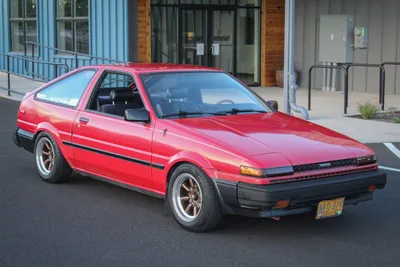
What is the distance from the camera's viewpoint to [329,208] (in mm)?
6043

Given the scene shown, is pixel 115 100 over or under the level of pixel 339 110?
over

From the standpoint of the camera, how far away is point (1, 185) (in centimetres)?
815

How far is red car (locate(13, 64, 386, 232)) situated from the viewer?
5879mm

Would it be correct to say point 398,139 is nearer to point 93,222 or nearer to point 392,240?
point 392,240

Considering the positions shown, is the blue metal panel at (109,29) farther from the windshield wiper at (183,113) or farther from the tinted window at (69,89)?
the windshield wiper at (183,113)

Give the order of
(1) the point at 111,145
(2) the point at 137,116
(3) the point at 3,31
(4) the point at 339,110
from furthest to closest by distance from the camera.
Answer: (3) the point at 3,31, (4) the point at 339,110, (1) the point at 111,145, (2) the point at 137,116

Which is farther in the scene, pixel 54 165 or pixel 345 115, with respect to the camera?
pixel 345 115

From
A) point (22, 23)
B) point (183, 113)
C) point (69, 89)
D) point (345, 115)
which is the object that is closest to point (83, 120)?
point (69, 89)

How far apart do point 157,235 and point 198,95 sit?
173 cm

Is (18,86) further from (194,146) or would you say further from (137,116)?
(194,146)

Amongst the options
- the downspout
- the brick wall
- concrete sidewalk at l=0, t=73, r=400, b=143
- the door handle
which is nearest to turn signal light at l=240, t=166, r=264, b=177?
the door handle

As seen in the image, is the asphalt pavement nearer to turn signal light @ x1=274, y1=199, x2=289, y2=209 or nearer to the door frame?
turn signal light @ x1=274, y1=199, x2=289, y2=209

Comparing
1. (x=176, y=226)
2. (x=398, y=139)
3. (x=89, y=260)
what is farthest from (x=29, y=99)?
(x=398, y=139)

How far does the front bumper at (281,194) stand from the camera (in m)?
5.72
